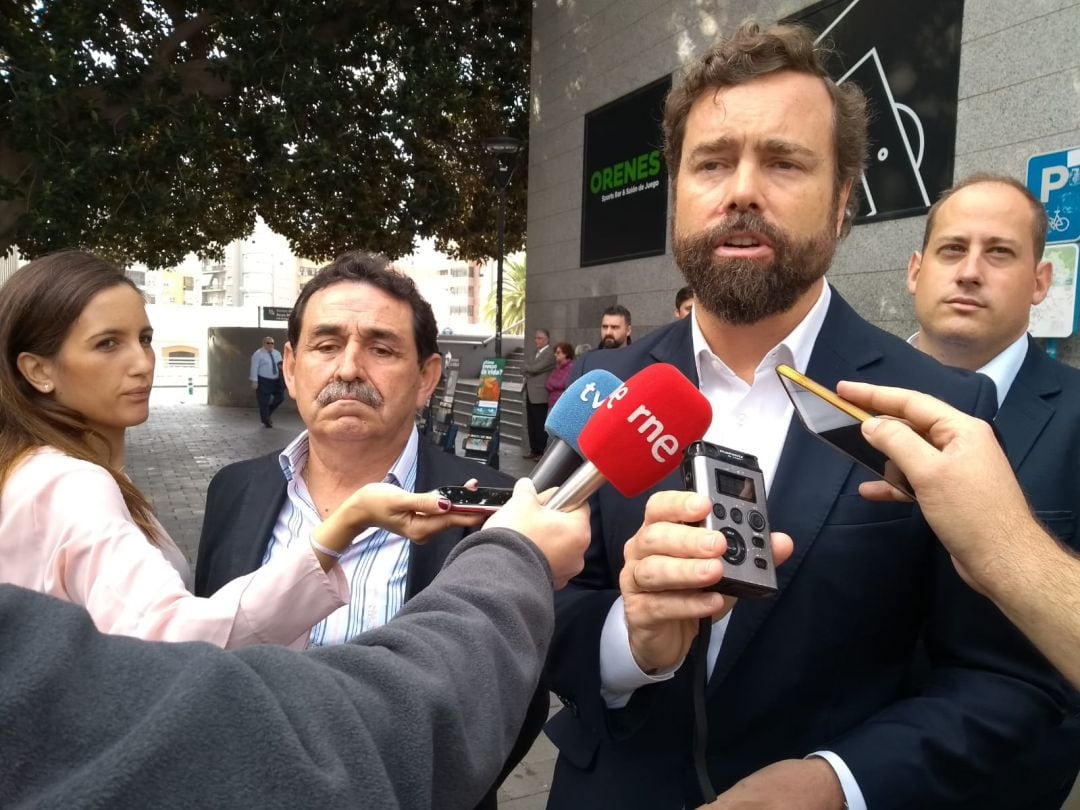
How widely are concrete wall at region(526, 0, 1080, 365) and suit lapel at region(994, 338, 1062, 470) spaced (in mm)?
2674

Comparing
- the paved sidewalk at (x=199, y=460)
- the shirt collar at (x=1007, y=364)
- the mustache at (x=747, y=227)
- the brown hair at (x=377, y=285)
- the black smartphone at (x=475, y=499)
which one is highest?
the mustache at (x=747, y=227)

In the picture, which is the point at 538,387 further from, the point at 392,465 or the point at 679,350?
the point at 679,350

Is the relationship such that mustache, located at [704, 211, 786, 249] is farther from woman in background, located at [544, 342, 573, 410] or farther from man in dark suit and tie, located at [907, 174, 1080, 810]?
woman in background, located at [544, 342, 573, 410]

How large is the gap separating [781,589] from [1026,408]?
1068mm

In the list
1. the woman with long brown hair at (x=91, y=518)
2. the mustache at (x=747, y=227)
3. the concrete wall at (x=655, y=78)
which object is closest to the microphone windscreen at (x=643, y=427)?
the woman with long brown hair at (x=91, y=518)

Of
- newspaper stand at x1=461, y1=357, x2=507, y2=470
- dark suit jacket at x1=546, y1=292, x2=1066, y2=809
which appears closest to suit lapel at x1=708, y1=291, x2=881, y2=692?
dark suit jacket at x1=546, y1=292, x2=1066, y2=809

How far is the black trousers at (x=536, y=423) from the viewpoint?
10.8 metres

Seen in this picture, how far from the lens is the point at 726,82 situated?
163 cm

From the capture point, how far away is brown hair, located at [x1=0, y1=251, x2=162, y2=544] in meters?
1.86

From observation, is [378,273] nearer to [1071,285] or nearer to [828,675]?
[828,675]

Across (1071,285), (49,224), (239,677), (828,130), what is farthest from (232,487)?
(49,224)

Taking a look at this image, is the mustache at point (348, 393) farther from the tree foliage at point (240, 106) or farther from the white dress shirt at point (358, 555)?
the tree foliage at point (240, 106)

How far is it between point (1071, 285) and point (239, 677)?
4.69 metres

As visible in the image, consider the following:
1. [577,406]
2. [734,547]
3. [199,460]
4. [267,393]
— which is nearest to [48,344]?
[577,406]
